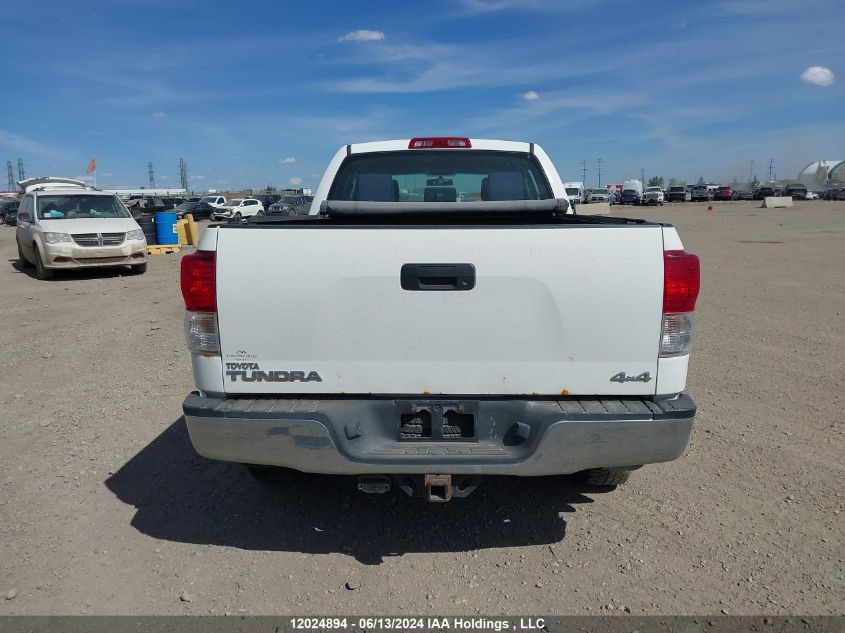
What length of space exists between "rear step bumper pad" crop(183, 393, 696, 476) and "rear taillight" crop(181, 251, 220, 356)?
0.88 feet

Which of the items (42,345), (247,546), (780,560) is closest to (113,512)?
(247,546)

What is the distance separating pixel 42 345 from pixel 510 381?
23.3 ft

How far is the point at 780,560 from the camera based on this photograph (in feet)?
10.4

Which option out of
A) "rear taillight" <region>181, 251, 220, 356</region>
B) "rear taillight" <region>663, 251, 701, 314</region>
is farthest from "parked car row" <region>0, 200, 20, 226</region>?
"rear taillight" <region>663, 251, 701, 314</region>

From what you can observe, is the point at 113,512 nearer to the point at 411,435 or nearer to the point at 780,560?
the point at 411,435

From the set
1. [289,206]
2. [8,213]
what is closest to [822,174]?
[289,206]

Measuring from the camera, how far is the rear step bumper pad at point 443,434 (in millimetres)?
2738

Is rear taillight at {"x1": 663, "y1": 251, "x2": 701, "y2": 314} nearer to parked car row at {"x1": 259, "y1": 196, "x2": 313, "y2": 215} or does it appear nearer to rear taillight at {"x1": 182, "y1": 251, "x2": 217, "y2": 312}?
rear taillight at {"x1": 182, "y1": 251, "x2": 217, "y2": 312}

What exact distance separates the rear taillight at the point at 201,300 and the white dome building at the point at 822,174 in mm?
121056

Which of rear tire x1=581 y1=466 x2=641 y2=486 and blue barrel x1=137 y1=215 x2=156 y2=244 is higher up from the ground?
blue barrel x1=137 y1=215 x2=156 y2=244

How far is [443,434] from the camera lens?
112 inches

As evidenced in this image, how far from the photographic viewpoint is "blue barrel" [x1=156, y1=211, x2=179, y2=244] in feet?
63.6

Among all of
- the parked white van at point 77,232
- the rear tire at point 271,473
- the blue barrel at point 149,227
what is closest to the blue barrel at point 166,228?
the blue barrel at point 149,227

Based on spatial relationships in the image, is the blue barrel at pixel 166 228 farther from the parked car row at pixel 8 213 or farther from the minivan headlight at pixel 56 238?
the parked car row at pixel 8 213
